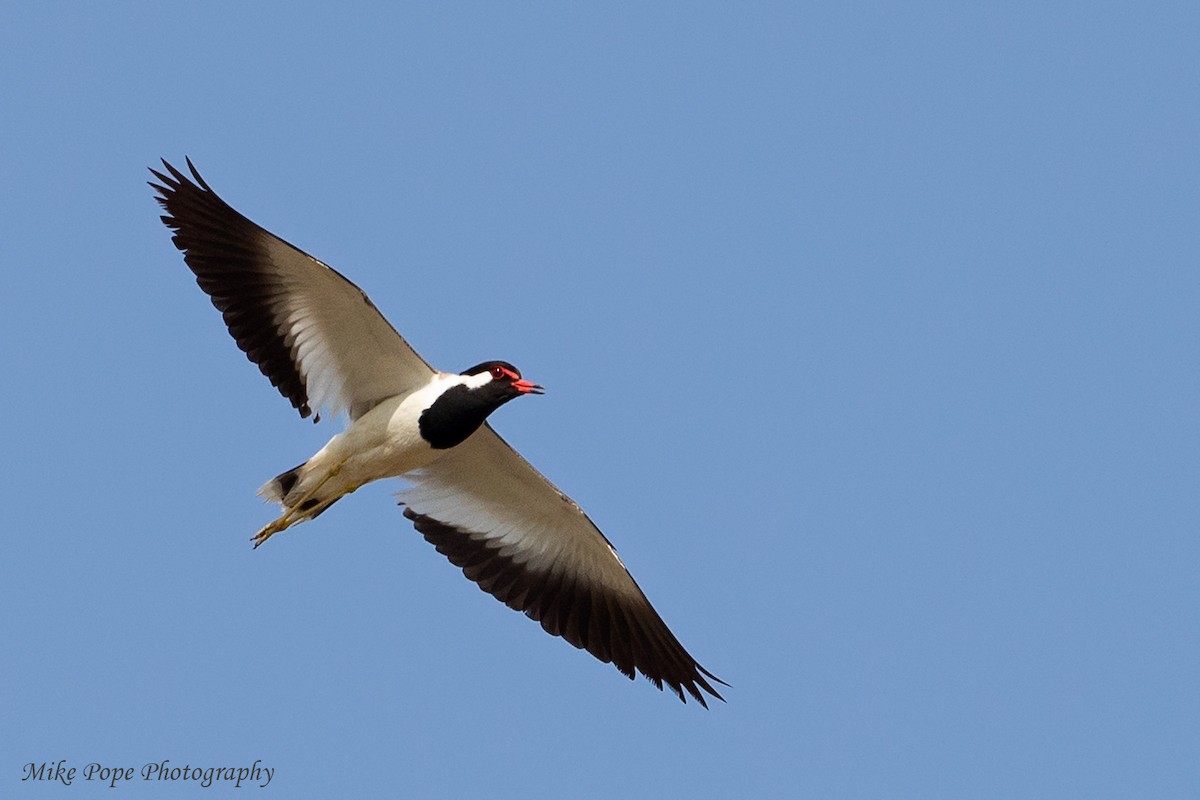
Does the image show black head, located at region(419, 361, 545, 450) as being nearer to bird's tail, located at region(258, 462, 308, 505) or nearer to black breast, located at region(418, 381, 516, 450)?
black breast, located at region(418, 381, 516, 450)

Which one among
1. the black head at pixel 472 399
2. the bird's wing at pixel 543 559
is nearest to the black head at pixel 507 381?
the black head at pixel 472 399

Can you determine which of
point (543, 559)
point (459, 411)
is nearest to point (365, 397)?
point (459, 411)

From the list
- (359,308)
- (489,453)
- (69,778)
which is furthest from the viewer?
(489,453)

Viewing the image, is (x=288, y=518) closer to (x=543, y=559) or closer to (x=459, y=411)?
(x=459, y=411)

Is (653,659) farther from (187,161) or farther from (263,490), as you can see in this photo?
(187,161)

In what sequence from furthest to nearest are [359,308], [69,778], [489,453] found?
[489,453], [359,308], [69,778]

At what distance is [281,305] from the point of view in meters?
14.4

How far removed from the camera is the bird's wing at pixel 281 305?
14.2 metres

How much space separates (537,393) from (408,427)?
1181 mm

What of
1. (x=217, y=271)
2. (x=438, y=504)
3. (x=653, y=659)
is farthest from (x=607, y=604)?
(x=217, y=271)

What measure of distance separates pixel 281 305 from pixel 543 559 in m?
3.63

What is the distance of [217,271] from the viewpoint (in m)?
14.4

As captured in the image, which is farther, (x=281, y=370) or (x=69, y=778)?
(x=281, y=370)

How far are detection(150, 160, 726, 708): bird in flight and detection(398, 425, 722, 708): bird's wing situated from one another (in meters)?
0.02
